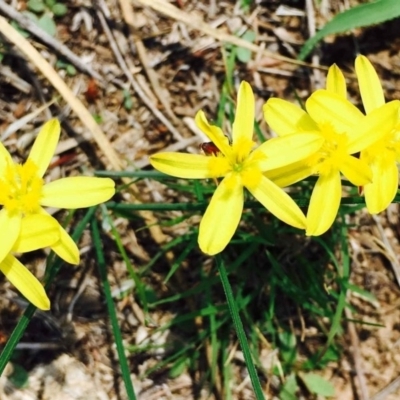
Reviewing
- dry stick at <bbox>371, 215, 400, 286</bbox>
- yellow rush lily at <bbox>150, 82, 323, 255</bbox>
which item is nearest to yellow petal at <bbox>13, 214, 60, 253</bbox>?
yellow rush lily at <bbox>150, 82, 323, 255</bbox>

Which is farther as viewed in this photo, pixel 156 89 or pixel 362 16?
pixel 156 89

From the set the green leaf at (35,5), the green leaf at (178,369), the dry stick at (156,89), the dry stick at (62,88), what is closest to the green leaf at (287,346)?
the dry stick at (156,89)

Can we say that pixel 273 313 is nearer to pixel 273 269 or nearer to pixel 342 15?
pixel 273 269

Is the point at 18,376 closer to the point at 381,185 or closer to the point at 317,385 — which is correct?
the point at 317,385

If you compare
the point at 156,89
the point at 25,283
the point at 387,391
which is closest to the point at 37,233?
the point at 25,283

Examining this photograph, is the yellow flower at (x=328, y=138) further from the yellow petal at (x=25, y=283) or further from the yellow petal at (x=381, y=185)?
the yellow petal at (x=25, y=283)

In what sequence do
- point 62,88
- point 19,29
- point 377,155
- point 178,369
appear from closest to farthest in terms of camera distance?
point 377,155
point 62,88
point 19,29
point 178,369

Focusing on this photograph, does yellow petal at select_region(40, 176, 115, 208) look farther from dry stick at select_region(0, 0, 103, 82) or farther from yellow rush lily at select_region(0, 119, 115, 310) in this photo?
dry stick at select_region(0, 0, 103, 82)

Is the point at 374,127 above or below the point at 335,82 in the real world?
below
